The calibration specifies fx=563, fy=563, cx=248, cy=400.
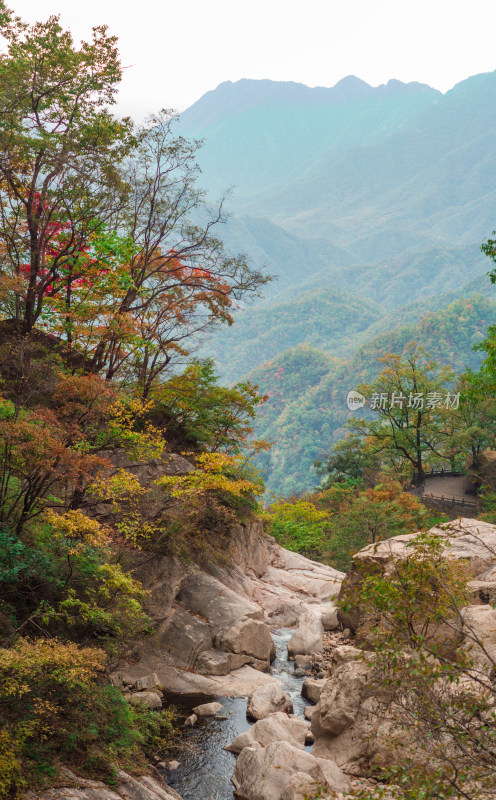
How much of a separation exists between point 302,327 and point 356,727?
515ft

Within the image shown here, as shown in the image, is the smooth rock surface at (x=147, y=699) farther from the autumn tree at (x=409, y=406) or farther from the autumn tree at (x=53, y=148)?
the autumn tree at (x=409, y=406)

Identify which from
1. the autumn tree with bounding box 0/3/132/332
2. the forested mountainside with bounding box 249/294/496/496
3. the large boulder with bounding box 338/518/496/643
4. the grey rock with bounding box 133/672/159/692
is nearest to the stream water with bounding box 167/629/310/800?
the grey rock with bounding box 133/672/159/692

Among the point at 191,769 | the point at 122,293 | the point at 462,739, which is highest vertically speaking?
the point at 122,293

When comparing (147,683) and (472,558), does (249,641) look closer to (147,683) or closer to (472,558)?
(147,683)

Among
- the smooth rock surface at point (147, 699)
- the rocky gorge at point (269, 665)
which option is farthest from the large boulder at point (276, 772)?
the smooth rock surface at point (147, 699)

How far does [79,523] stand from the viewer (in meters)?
9.80

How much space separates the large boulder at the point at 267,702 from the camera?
12000 mm

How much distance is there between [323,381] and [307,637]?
333 ft

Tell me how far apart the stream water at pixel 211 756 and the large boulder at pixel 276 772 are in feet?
1.20

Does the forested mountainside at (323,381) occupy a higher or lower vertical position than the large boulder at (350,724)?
higher

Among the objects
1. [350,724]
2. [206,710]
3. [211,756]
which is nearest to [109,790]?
[211,756]

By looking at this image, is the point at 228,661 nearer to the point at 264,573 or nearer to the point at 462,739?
the point at 264,573

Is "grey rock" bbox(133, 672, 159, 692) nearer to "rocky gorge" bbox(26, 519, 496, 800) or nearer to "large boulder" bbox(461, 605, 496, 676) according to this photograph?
"rocky gorge" bbox(26, 519, 496, 800)

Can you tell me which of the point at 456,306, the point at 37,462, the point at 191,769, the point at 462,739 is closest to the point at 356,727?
the point at 191,769
